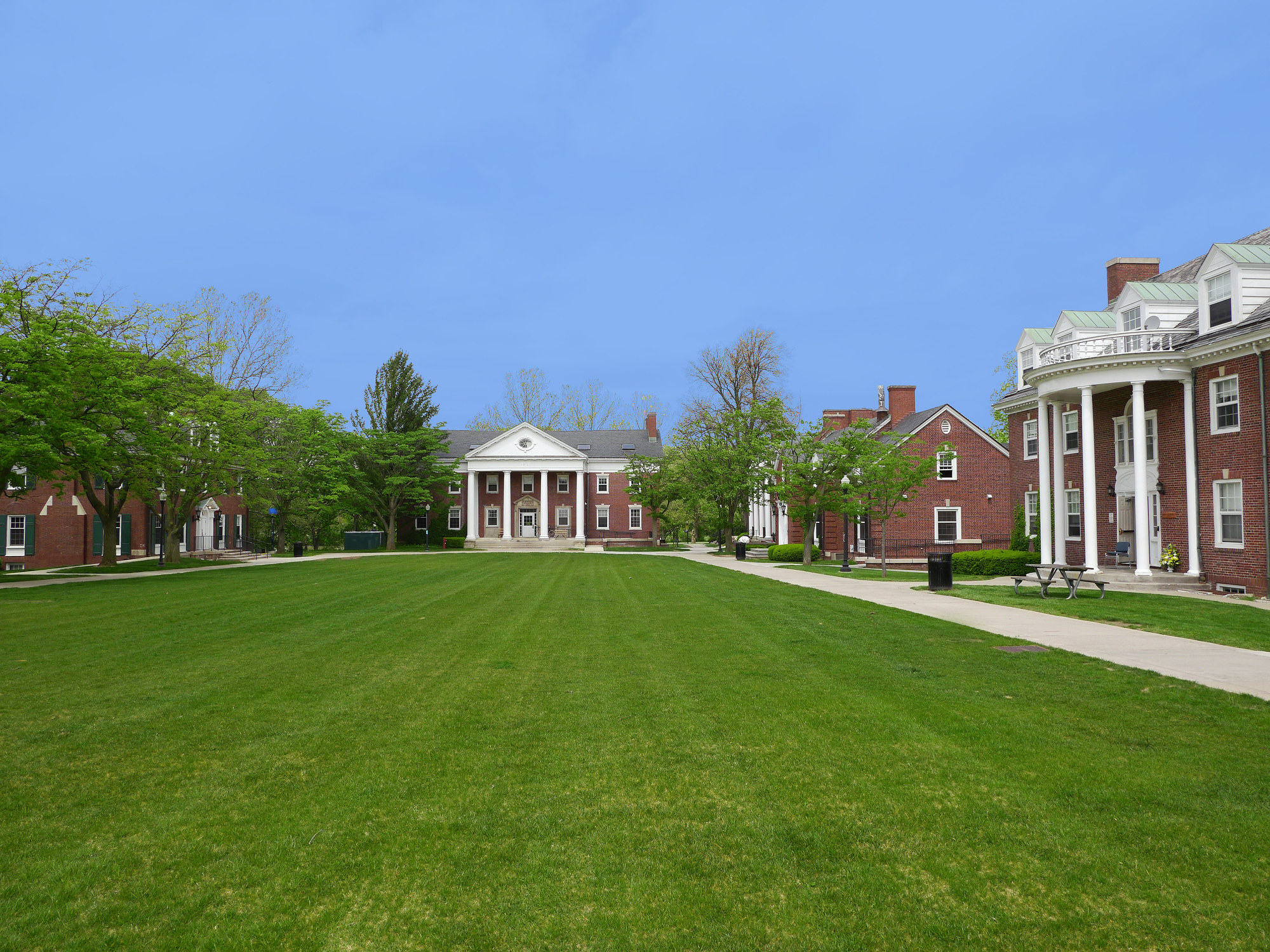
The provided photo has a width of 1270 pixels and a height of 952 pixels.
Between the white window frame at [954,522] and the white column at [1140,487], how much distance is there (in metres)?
15.4

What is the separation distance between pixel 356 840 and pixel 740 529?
48435 millimetres

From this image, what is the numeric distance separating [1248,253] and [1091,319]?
5.58 metres

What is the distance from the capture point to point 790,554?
3828 centimetres

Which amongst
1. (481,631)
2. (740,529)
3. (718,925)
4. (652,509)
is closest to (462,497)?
(652,509)

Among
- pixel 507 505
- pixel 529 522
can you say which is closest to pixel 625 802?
pixel 507 505

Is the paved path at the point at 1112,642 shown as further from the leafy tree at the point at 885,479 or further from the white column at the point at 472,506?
the white column at the point at 472,506

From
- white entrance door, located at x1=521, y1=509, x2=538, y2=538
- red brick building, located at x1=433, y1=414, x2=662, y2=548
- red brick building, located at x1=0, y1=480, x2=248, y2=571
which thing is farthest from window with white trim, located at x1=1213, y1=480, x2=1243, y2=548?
white entrance door, located at x1=521, y1=509, x2=538, y2=538

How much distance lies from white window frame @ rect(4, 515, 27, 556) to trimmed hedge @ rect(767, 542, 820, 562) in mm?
32320

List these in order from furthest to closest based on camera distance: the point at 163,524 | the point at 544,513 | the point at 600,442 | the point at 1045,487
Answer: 1. the point at 600,442
2. the point at 544,513
3. the point at 163,524
4. the point at 1045,487

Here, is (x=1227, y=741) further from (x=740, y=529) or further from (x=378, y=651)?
(x=740, y=529)

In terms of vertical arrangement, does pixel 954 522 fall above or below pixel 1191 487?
below

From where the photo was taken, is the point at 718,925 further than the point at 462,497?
No

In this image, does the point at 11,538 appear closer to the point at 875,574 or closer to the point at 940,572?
the point at 875,574

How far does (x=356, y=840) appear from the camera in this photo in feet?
14.3
